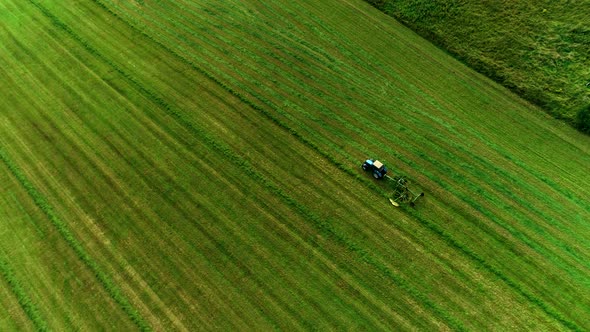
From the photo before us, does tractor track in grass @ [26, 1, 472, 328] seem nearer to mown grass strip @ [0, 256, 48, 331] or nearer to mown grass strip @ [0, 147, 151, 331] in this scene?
mown grass strip @ [0, 147, 151, 331]

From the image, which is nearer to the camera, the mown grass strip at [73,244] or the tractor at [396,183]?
the mown grass strip at [73,244]

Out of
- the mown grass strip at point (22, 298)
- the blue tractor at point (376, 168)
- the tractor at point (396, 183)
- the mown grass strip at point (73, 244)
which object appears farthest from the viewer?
the blue tractor at point (376, 168)

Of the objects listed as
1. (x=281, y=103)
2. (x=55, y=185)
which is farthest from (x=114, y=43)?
(x=281, y=103)

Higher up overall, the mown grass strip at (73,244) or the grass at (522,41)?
the grass at (522,41)

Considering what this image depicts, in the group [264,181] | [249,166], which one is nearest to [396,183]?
[264,181]

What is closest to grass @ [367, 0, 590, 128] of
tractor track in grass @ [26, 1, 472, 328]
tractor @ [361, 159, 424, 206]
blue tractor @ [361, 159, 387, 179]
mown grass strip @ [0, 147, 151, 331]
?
tractor @ [361, 159, 424, 206]

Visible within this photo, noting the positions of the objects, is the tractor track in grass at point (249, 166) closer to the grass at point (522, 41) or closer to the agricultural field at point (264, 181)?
the agricultural field at point (264, 181)

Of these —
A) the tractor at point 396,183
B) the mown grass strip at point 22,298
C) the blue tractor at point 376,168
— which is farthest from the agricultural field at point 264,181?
the blue tractor at point 376,168
